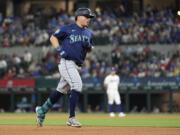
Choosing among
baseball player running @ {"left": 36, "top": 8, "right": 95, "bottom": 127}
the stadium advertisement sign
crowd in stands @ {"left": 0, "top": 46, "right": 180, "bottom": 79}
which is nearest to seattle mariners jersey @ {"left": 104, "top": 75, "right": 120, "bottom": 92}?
crowd in stands @ {"left": 0, "top": 46, "right": 180, "bottom": 79}

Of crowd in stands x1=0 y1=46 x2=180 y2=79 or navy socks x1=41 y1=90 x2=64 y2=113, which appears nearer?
navy socks x1=41 y1=90 x2=64 y2=113

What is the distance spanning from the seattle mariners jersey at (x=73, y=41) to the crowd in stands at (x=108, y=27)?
1638 cm

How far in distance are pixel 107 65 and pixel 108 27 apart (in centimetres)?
302

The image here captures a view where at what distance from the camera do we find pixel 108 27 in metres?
26.8

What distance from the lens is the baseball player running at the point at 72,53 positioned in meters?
8.86

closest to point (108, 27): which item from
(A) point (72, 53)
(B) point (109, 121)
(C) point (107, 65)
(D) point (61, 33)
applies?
(C) point (107, 65)

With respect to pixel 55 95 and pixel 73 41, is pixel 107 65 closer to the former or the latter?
pixel 55 95

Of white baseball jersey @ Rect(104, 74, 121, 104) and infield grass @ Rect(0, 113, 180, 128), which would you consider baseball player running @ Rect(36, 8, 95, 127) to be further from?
white baseball jersey @ Rect(104, 74, 121, 104)

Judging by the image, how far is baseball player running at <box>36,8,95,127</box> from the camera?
29.1 feet

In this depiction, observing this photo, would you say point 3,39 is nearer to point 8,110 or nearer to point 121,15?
point 8,110

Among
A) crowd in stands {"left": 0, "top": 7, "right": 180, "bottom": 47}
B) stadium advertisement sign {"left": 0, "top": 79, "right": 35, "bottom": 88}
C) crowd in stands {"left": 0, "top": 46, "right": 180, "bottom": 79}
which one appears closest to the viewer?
crowd in stands {"left": 0, "top": 46, "right": 180, "bottom": 79}

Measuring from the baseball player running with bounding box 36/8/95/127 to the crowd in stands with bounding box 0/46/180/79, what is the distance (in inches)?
558

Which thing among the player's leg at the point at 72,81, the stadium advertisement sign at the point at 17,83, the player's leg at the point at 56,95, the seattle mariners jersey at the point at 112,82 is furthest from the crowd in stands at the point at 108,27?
the player's leg at the point at 72,81

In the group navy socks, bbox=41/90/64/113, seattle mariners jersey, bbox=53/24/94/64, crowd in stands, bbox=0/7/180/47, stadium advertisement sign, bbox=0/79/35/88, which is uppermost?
crowd in stands, bbox=0/7/180/47
